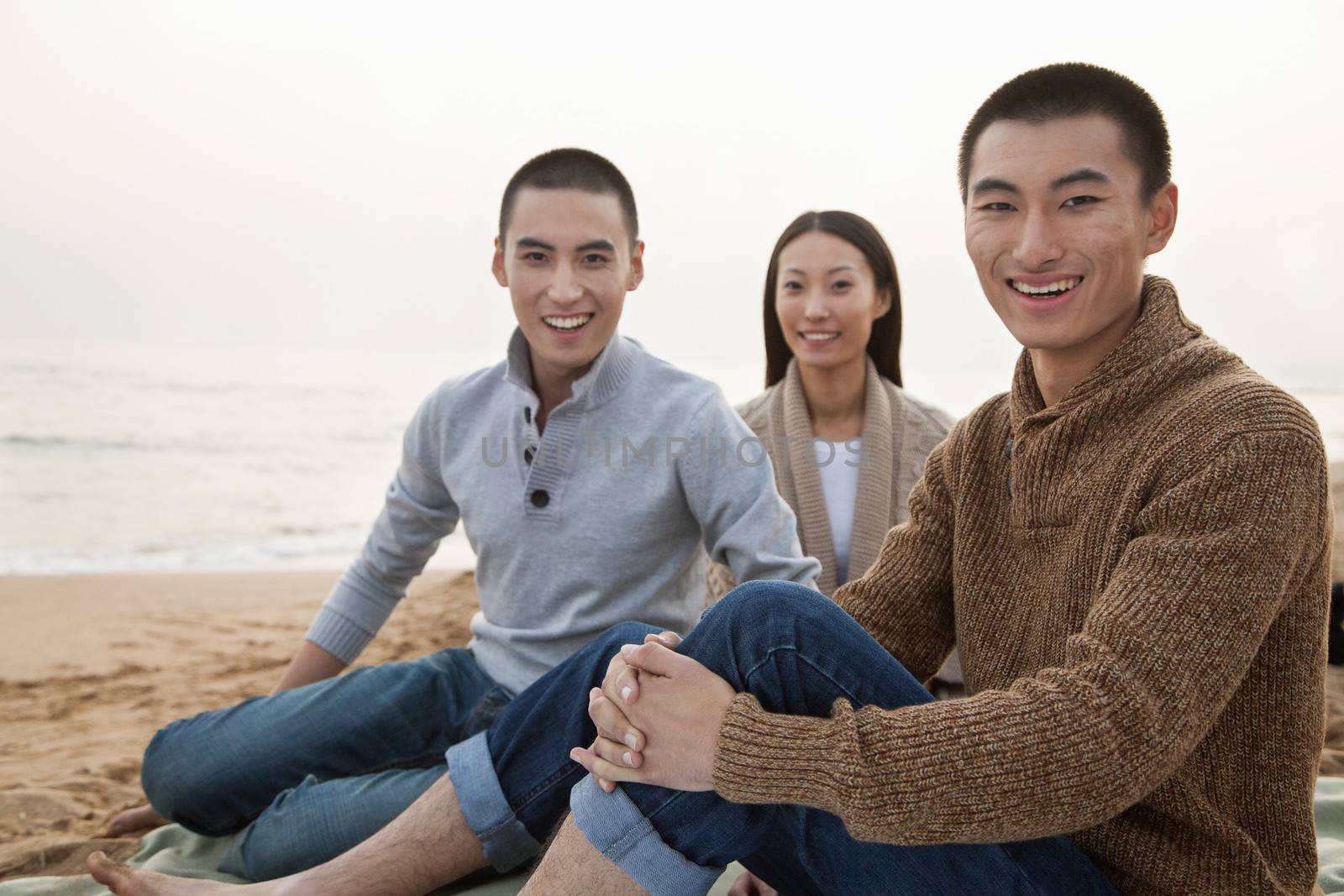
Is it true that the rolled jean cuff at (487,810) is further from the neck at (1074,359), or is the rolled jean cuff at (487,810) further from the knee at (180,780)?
the neck at (1074,359)

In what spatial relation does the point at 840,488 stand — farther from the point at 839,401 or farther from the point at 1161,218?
the point at 1161,218

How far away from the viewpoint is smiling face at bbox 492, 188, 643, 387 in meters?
2.66

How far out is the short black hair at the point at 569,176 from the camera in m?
2.72

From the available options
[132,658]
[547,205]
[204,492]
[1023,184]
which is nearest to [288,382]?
[204,492]

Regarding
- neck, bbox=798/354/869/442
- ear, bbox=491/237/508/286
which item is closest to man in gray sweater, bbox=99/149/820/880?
ear, bbox=491/237/508/286

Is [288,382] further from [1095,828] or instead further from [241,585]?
[1095,828]

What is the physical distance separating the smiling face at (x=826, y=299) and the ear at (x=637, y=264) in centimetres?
99

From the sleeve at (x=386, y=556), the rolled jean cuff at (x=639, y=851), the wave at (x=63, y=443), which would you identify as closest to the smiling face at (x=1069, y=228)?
the rolled jean cuff at (x=639, y=851)

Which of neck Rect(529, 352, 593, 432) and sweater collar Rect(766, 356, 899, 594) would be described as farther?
sweater collar Rect(766, 356, 899, 594)

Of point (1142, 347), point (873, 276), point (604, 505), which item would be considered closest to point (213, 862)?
point (604, 505)

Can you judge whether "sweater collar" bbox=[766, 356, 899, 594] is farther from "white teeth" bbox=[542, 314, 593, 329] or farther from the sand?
the sand

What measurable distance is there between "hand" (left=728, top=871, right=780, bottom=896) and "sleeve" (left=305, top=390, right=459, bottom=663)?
3.98 feet

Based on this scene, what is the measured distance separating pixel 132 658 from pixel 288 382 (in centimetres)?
1525

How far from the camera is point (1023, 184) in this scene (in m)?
1.60
